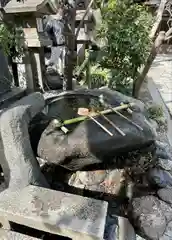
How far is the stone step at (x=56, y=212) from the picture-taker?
68.9 inches

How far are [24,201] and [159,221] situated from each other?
165 centimetres

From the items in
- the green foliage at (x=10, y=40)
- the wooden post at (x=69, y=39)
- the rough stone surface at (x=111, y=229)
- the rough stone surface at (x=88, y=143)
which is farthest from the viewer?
the wooden post at (x=69, y=39)

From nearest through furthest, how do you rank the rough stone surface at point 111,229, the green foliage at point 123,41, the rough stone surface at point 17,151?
the rough stone surface at point 111,229, the rough stone surface at point 17,151, the green foliage at point 123,41

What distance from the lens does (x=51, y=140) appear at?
2473 mm

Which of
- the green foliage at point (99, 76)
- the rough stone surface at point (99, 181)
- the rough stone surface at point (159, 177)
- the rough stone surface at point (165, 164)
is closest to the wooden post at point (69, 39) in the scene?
the green foliage at point (99, 76)

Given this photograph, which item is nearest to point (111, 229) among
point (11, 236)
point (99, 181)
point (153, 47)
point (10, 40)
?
point (11, 236)

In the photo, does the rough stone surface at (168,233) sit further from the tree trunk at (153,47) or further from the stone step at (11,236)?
the tree trunk at (153,47)

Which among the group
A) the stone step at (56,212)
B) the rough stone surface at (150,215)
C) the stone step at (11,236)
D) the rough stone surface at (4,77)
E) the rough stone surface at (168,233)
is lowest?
the rough stone surface at (168,233)

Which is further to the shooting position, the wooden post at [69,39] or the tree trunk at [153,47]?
the tree trunk at [153,47]

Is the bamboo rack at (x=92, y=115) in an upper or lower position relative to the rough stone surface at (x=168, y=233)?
upper

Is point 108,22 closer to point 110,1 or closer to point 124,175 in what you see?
point 110,1

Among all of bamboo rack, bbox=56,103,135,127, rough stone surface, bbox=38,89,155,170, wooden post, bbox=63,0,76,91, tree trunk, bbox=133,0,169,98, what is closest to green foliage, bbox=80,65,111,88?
tree trunk, bbox=133,0,169,98

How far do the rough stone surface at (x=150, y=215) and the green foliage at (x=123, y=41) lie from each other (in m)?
3.44

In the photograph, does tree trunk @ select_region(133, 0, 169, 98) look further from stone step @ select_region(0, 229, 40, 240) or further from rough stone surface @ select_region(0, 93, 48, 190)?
stone step @ select_region(0, 229, 40, 240)
